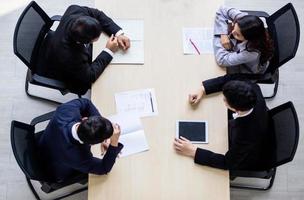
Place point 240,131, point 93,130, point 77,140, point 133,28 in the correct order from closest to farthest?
point 93,130 → point 77,140 → point 240,131 → point 133,28

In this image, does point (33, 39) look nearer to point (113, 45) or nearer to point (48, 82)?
point (48, 82)

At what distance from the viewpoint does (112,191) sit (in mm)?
2318

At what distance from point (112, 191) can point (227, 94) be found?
773 millimetres

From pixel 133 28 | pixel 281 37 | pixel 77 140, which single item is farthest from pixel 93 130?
pixel 281 37

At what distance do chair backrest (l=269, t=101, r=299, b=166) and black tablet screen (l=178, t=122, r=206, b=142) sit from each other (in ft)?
1.35

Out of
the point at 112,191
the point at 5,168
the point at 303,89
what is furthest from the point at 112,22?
the point at 303,89

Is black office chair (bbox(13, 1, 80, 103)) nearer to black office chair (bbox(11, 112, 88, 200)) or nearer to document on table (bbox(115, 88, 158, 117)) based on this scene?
black office chair (bbox(11, 112, 88, 200))

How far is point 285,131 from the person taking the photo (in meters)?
2.41

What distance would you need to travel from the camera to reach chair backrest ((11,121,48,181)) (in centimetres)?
227

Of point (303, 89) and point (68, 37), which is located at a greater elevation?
point (68, 37)

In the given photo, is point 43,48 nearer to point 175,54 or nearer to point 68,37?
point 68,37

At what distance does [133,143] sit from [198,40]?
0.73 m

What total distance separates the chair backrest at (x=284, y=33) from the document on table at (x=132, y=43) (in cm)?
81

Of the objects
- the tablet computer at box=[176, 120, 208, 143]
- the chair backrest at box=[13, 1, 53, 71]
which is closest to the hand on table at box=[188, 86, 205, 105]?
the tablet computer at box=[176, 120, 208, 143]
